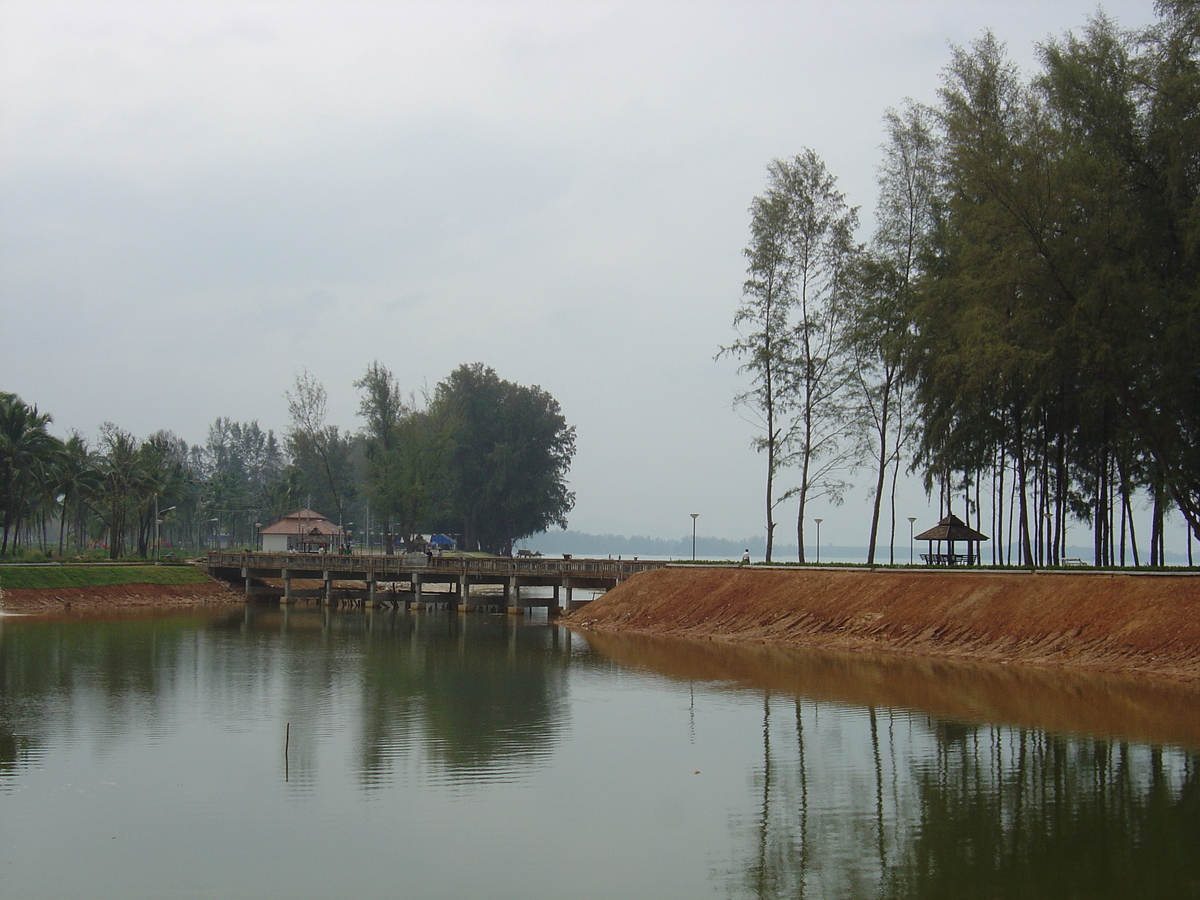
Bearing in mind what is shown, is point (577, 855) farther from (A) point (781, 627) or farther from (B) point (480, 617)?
(B) point (480, 617)

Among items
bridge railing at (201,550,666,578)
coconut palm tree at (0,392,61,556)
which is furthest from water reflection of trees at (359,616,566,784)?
coconut palm tree at (0,392,61,556)

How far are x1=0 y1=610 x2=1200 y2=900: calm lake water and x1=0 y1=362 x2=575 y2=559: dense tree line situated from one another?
157ft

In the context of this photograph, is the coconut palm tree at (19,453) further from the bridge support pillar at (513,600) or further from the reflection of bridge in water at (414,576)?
the bridge support pillar at (513,600)

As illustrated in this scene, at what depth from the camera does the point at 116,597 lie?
66000 millimetres

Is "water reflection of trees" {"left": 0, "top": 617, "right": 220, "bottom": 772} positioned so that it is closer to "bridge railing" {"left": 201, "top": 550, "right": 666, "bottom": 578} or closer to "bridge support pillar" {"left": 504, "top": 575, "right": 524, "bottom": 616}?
"bridge railing" {"left": 201, "top": 550, "right": 666, "bottom": 578}

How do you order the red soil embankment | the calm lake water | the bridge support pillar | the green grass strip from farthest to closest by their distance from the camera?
Answer: the bridge support pillar, the green grass strip, the red soil embankment, the calm lake water

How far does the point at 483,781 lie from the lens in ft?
67.6

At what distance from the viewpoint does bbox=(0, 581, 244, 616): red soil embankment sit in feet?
196

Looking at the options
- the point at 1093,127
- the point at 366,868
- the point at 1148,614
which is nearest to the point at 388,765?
the point at 366,868

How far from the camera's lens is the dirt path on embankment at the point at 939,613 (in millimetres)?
34688

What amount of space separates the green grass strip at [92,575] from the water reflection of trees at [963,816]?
5098cm

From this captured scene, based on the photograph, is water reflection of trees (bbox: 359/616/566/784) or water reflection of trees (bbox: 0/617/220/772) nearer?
water reflection of trees (bbox: 359/616/566/784)

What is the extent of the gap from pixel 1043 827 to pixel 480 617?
49.3 metres

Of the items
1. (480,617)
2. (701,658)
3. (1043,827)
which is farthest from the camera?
(480,617)
